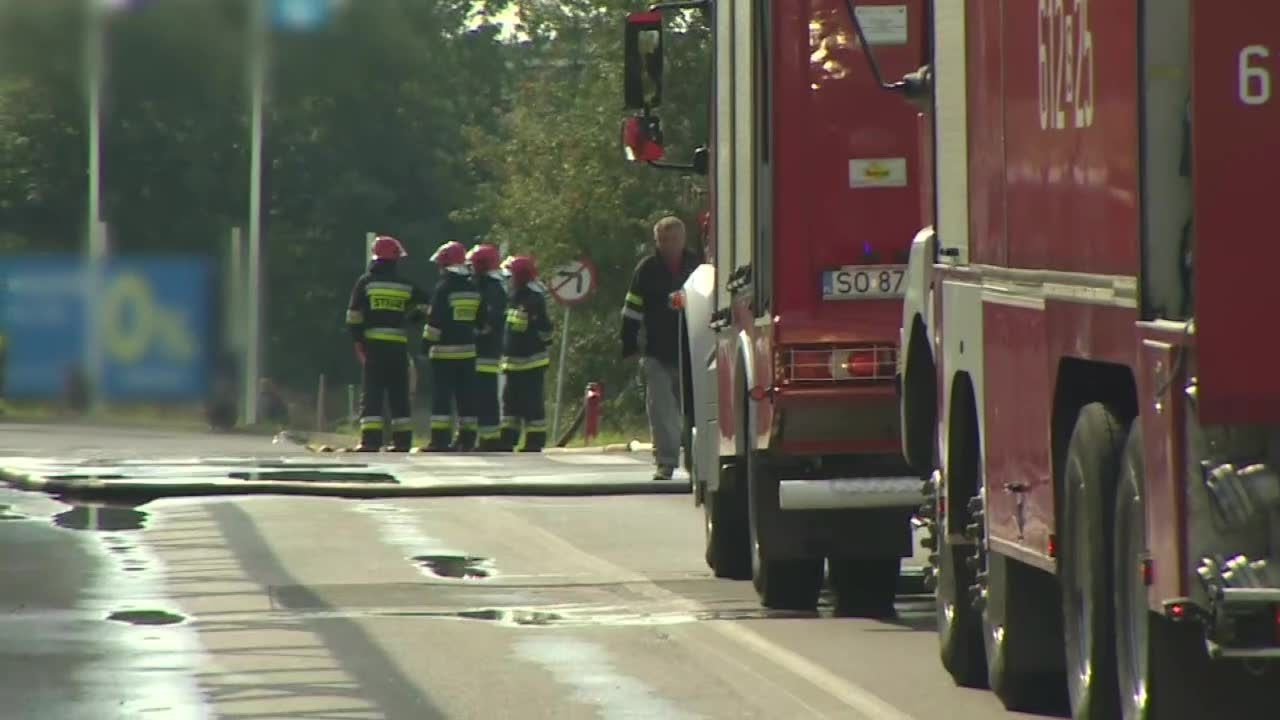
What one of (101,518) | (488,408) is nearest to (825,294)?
(101,518)

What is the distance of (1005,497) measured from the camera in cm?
974

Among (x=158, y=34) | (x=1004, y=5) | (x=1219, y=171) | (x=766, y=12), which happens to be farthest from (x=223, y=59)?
(x=1219, y=171)

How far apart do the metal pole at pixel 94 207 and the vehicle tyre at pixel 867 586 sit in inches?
996

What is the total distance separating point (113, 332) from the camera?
53094 millimetres

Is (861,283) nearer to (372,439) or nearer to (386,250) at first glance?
(386,250)

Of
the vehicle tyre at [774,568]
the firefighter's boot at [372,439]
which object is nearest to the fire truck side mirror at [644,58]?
the vehicle tyre at [774,568]

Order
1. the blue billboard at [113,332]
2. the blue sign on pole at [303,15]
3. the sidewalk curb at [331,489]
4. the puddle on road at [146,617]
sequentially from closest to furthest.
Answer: the puddle on road at [146,617] → the sidewalk curb at [331,489] → the blue sign on pole at [303,15] → the blue billboard at [113,332]

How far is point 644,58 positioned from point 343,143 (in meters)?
54.1

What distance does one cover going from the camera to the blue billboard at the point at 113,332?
5216 cm

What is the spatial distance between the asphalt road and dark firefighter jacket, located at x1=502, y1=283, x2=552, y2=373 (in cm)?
1057

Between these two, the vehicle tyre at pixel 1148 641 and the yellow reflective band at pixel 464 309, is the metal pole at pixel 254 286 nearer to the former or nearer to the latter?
the yellow reflective band at pixel 464 309

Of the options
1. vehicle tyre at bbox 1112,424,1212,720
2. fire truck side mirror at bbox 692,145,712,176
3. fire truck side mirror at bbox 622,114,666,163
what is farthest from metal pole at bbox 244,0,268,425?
vehicle tyre at bbox 1112,424,1212,720

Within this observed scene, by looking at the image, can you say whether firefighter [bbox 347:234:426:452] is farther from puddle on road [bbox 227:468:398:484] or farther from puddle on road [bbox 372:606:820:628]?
puddle on road [bbox 372:606:820:628]

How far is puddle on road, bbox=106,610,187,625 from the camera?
43.5 feet
